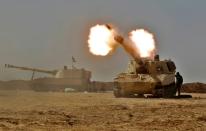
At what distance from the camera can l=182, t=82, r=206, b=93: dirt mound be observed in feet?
201

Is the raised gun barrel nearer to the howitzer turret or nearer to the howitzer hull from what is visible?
the howitzer turret

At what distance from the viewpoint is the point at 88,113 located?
18.8 meters

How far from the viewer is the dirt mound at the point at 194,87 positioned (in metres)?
61.2

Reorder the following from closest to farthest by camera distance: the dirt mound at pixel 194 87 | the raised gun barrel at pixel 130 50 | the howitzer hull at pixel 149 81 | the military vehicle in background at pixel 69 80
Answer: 1. the howitzer hull at pixel 149 81
2. the raised gun barrel at pixel 130 50
3. the military vehicle in background at pixel 69 80
4. the dirt mound at pixel 194 87

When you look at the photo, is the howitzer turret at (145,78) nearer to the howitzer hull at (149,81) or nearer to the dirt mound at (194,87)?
the howitzer hull at (149,81)

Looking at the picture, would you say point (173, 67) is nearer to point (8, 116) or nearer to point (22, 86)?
point (8, 116)

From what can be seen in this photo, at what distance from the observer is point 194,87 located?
209ft

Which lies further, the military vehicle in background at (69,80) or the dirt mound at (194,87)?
the dirt mound at (194,87)

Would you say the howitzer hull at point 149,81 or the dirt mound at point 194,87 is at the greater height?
the dirt mound at point 194,87

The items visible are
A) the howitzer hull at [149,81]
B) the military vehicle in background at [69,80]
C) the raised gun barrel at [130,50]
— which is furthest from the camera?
the military vehicle in background at [69,80]

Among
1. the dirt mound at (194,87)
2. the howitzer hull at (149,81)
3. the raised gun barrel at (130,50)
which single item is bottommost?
the howitzer hull at (149,81)

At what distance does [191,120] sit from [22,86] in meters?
49.3

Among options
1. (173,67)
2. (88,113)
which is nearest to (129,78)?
(173,67)

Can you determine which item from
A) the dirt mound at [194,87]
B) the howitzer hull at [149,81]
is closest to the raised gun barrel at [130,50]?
the howitzer hull at [149,81]
